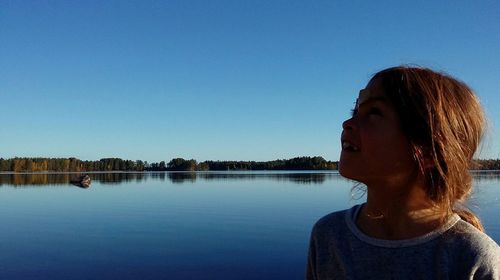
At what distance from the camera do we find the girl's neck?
1374mm

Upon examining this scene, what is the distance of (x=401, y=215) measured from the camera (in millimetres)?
1414

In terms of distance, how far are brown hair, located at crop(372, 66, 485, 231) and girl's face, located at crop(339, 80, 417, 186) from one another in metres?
0.03

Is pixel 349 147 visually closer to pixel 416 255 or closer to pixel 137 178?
pixel 416 255

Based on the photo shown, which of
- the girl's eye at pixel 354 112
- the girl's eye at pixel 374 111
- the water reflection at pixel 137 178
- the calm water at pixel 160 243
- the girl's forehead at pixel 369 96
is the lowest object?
the calm water at pixel 160 243

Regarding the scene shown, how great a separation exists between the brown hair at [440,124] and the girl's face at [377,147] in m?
0.03

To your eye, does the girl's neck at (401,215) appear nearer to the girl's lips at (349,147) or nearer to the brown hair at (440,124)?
the brown hair at (440,124)

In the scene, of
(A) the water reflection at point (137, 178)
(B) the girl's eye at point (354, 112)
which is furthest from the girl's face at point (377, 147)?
(A) the water reflection at point (137, 178)

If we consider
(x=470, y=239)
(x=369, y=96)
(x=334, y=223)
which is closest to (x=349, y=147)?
(x=369, y=96)

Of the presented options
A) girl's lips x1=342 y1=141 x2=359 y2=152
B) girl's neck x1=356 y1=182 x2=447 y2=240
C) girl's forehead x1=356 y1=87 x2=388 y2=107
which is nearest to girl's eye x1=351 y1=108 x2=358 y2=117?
girl's forehead x1=356 y1=87 x2=388 y2=107

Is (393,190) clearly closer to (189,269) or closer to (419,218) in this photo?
(419,218)

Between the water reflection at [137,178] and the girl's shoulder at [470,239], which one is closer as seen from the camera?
the girl's shoulder at [470,239]

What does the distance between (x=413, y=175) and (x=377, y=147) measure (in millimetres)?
147

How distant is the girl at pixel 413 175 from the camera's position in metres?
1.31

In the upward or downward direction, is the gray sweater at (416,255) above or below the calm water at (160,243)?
above
